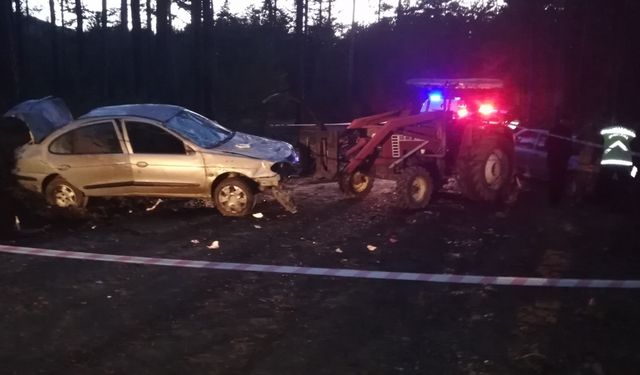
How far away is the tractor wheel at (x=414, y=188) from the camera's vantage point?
35.7 feet

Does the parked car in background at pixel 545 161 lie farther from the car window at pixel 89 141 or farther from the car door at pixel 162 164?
the car window at pixel 89 141

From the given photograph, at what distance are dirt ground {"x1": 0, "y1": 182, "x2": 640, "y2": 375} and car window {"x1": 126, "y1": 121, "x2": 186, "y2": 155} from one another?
1.18m

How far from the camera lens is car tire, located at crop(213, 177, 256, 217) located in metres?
10.3

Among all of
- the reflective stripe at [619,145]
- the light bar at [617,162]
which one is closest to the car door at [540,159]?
the light bar at [617,162]

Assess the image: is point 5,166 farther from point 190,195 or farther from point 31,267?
point 31,267

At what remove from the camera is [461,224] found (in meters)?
9.98

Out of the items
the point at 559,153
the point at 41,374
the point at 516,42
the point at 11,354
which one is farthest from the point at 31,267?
the point at 516,42

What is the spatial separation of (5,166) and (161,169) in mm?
2816

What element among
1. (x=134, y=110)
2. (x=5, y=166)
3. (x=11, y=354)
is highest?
(x=134, y=110)

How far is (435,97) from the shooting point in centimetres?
1181

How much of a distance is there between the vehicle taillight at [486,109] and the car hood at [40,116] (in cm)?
707

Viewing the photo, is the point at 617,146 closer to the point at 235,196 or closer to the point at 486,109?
the point at 486,109

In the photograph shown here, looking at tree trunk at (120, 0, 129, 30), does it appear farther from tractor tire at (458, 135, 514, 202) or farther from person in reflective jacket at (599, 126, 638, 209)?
person in reflective jacket at (599, 126, 638, 209)

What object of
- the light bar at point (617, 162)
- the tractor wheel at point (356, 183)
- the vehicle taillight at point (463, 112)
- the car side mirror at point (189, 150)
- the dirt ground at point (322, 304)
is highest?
the vehicle taillight at point (463, 112)
